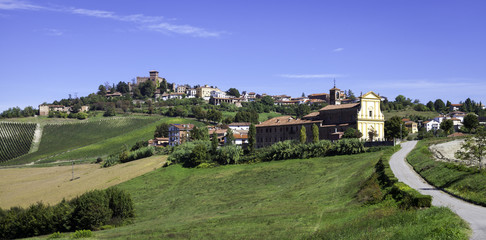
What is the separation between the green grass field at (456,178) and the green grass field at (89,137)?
359ft

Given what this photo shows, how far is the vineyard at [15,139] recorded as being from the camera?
150625mm

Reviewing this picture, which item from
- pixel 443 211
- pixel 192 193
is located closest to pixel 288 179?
pixel 192 193

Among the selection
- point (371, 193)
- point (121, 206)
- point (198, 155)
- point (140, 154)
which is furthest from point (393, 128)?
point (371, 193)

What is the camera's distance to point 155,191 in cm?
6981

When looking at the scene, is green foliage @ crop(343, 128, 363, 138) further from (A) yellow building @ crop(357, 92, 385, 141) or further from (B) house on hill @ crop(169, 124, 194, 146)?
(B) house on hill @ crop(169, 124, 194, 146)

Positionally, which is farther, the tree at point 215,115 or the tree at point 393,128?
the tree at point 215,115

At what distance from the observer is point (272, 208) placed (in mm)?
42125

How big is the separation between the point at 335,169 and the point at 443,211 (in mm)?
39869

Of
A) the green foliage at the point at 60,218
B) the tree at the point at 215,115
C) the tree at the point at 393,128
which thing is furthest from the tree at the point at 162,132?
the green foliage at the point at 60,218

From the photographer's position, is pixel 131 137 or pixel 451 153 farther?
pixel 131 137

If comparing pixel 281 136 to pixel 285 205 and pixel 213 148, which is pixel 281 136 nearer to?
pixel 213 148

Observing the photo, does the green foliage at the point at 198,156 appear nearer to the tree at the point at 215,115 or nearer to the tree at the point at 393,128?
the tree at the point at 393,128

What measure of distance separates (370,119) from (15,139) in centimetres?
12876

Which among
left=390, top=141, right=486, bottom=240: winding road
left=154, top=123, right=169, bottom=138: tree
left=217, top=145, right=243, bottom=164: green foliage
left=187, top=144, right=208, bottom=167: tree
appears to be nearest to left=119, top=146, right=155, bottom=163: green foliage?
left=187, top=144, right=208, bottom=167: tree
